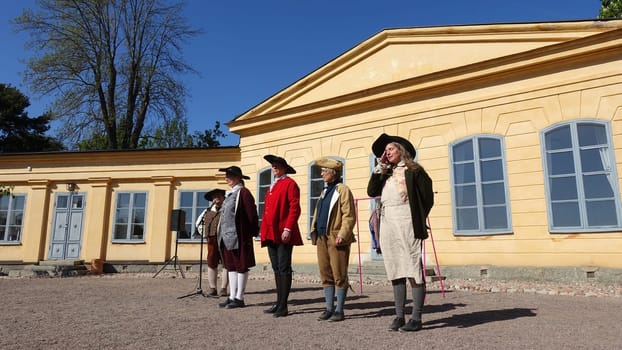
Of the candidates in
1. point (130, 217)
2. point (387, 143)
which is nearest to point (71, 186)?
point (130, 217)

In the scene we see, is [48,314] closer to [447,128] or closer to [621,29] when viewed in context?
[447,128]

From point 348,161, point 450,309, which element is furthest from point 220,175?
point 450,309

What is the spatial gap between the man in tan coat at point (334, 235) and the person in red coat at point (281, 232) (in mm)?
267

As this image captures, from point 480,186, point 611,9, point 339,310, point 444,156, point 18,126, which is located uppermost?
point 611,9

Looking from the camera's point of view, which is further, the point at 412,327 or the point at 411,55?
the point at 411,55

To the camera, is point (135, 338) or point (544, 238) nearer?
point (135, 338)

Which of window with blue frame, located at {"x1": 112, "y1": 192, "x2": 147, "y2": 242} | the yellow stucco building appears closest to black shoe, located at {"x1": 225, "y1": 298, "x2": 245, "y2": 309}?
the yellow stucco building

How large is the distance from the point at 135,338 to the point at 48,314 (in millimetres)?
2046

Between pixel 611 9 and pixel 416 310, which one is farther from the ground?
pixel 611 9

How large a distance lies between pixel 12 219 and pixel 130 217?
161 inches

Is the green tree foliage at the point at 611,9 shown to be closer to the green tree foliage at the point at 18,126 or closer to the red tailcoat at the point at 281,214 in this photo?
the red tailcoat at the point at 281,214

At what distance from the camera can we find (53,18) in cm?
1962

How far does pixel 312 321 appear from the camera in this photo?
13.8 feet

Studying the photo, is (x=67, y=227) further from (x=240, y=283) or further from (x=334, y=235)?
(x=334, y=235)
